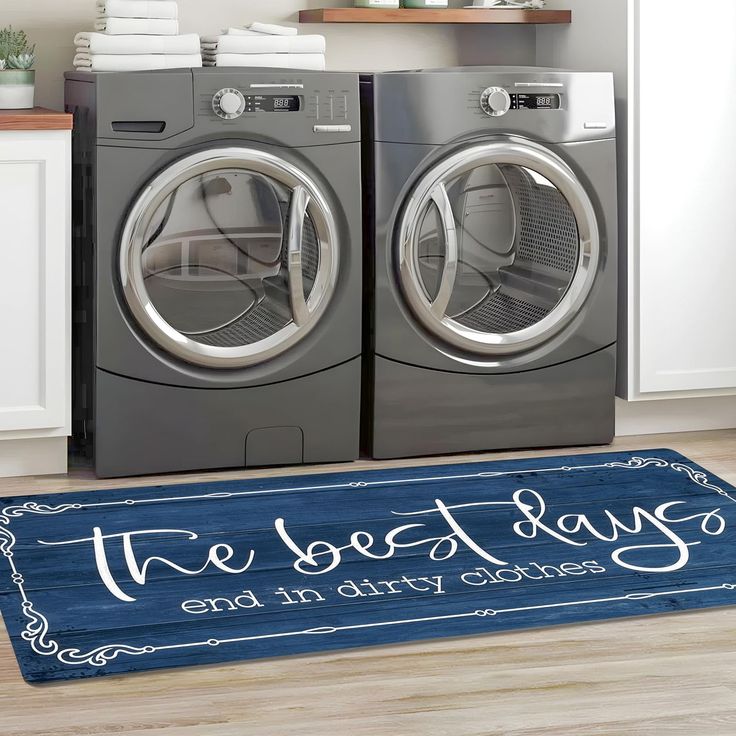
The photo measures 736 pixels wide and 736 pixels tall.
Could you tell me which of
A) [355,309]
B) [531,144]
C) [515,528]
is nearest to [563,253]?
[531,144]

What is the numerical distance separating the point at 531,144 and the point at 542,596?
1.25m

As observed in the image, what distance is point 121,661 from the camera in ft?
6.03

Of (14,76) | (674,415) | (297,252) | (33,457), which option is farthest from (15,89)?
(674,415)

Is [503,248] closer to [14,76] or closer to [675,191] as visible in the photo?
[675,191]

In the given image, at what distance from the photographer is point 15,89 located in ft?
9.06

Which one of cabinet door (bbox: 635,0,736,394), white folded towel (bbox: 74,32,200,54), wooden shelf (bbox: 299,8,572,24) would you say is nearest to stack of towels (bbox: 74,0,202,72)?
white folded towel (bbox: 74,32,200,54)

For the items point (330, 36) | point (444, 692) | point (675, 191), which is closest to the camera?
point (444, 692)

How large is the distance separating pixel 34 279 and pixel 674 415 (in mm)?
→ 1747

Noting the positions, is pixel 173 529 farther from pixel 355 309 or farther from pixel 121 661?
pixel 355 309

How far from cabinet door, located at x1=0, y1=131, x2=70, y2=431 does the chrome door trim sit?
52 centimetres

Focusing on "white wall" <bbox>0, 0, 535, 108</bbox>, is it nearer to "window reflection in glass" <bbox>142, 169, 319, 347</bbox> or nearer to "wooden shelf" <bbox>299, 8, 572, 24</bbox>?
"wooden shelf" <bbox>299, 8, 572, 24</bbox>

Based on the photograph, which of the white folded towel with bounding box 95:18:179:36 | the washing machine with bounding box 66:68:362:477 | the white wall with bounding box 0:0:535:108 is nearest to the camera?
the washing machine with bounding box 66:68:362:477

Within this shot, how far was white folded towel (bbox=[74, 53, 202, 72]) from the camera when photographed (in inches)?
107

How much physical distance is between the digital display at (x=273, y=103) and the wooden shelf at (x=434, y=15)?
62 centimetres
